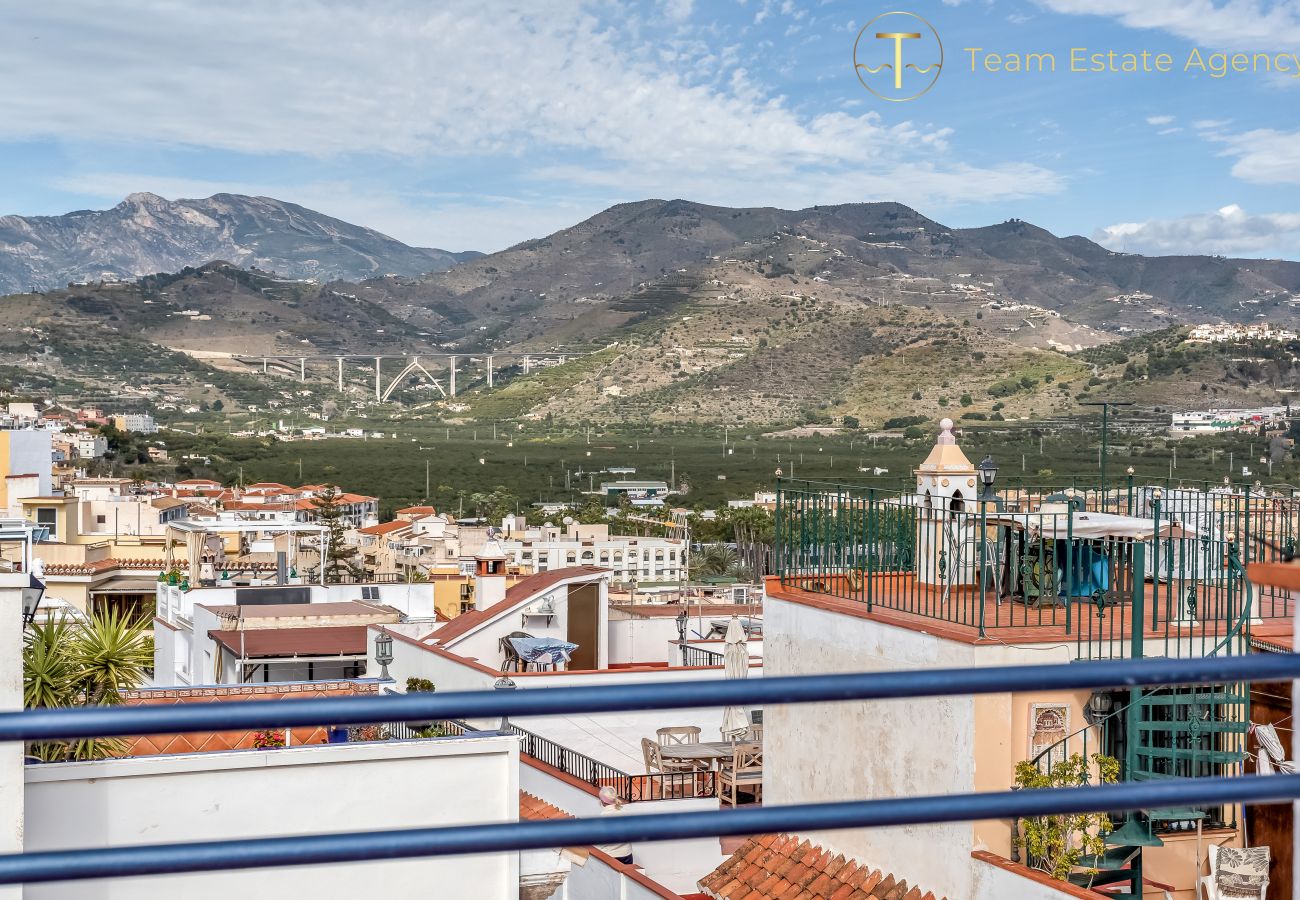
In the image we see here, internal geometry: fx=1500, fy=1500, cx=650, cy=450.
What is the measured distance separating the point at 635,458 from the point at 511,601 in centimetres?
8665

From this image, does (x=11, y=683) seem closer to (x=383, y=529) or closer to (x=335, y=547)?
(x=335, y=547)

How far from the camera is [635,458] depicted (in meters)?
103

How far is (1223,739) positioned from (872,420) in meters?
102

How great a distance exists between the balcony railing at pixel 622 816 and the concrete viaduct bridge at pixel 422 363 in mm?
153317

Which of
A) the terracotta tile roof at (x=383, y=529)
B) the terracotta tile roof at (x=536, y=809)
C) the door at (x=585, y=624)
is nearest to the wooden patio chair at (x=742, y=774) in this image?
the terracotta tile roof at (x=536, y=809)

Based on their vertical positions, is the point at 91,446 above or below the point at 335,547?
above

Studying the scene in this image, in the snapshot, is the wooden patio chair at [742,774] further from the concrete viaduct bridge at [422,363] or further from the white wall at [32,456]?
the concrete viaduct bridge at [422,363]

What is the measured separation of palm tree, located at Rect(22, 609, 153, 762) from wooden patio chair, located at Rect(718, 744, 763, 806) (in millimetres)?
3939

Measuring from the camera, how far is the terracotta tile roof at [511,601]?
16219 mm

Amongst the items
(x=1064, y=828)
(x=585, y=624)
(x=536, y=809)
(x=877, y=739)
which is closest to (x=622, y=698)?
(x=1064, y=828)

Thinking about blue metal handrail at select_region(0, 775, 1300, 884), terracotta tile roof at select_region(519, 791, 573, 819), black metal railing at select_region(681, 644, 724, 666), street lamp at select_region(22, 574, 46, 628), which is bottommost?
terracotta tile roof at select_region(519, 791, 573, 819)

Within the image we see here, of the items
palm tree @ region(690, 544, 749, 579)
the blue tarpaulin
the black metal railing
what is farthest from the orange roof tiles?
the blue tarpaulin

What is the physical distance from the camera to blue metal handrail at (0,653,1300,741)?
4.43 feet

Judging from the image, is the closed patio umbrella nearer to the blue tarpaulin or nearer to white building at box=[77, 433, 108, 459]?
the blue tarpaulin
